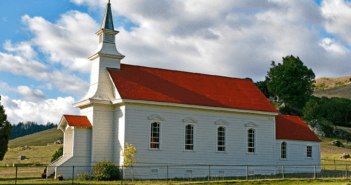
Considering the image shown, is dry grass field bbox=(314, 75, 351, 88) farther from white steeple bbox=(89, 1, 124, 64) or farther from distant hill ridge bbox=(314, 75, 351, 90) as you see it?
white steeple bbox=(89, 1, 124, 64)

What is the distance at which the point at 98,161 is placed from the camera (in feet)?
88.5

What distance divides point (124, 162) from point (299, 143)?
752 inches

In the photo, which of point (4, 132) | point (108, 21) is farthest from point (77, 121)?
point (108, 21)

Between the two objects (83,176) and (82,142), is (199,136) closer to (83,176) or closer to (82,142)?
(82,142)

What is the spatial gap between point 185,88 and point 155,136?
5459 mm

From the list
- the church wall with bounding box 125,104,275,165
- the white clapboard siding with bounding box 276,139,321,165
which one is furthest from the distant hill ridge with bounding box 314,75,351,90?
the church wall with bounding box 125,104,275,165

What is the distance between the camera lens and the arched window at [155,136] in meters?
27.7

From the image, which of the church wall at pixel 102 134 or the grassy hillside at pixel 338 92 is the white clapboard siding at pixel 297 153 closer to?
the church wall at pixel 102 134

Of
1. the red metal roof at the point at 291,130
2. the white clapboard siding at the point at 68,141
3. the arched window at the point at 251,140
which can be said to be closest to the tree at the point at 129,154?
the white clapboard siding at the point at 68,141

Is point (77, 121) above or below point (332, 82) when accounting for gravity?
below

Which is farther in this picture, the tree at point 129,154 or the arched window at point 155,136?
the arched window at point 155,136

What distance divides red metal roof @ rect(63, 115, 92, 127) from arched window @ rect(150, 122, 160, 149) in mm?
4733

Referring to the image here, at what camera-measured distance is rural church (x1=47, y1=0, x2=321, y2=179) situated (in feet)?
88.4

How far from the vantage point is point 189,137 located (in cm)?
2964
